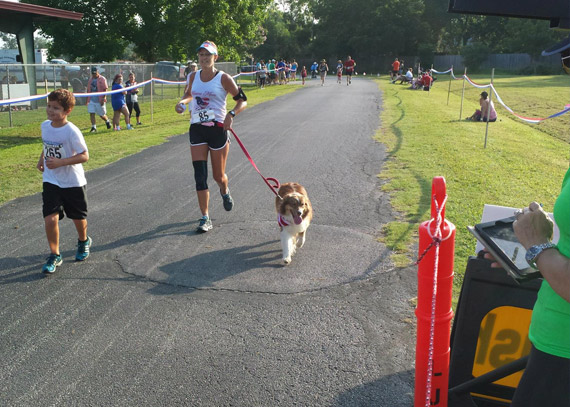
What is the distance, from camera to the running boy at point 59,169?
5.28 metres

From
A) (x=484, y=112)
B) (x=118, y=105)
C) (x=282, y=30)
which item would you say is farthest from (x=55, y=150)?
(x=282, y=30)

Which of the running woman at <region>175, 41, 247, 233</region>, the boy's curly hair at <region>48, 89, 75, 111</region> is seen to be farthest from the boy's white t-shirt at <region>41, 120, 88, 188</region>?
the running woman at <region>175, 41, 247, 233</region>

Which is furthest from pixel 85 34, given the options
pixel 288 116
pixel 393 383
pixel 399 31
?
pixel 399 31

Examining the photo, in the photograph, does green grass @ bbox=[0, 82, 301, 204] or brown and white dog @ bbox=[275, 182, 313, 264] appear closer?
brown and white dog @ bbox=[275, 182, 313, 264]

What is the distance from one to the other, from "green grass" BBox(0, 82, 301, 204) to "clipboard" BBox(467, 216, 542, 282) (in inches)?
298

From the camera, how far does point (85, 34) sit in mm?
32375

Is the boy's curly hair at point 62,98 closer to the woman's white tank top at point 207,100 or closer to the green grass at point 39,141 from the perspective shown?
the woman's white tank top at point 207,100

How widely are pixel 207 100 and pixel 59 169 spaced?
195 centimetres

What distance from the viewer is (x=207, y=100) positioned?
6.44m

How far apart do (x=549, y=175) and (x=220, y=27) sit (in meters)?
31.2

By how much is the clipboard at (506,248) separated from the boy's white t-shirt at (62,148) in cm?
410

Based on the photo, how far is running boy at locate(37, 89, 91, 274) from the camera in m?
5.28

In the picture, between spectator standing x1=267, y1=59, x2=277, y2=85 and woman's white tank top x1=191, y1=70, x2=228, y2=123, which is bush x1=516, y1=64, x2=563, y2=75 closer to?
spectator standing x1=267, y1=59, x2=277, y2=85

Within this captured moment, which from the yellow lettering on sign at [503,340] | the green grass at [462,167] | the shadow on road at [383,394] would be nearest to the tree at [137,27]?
the green grass at [462,167]
